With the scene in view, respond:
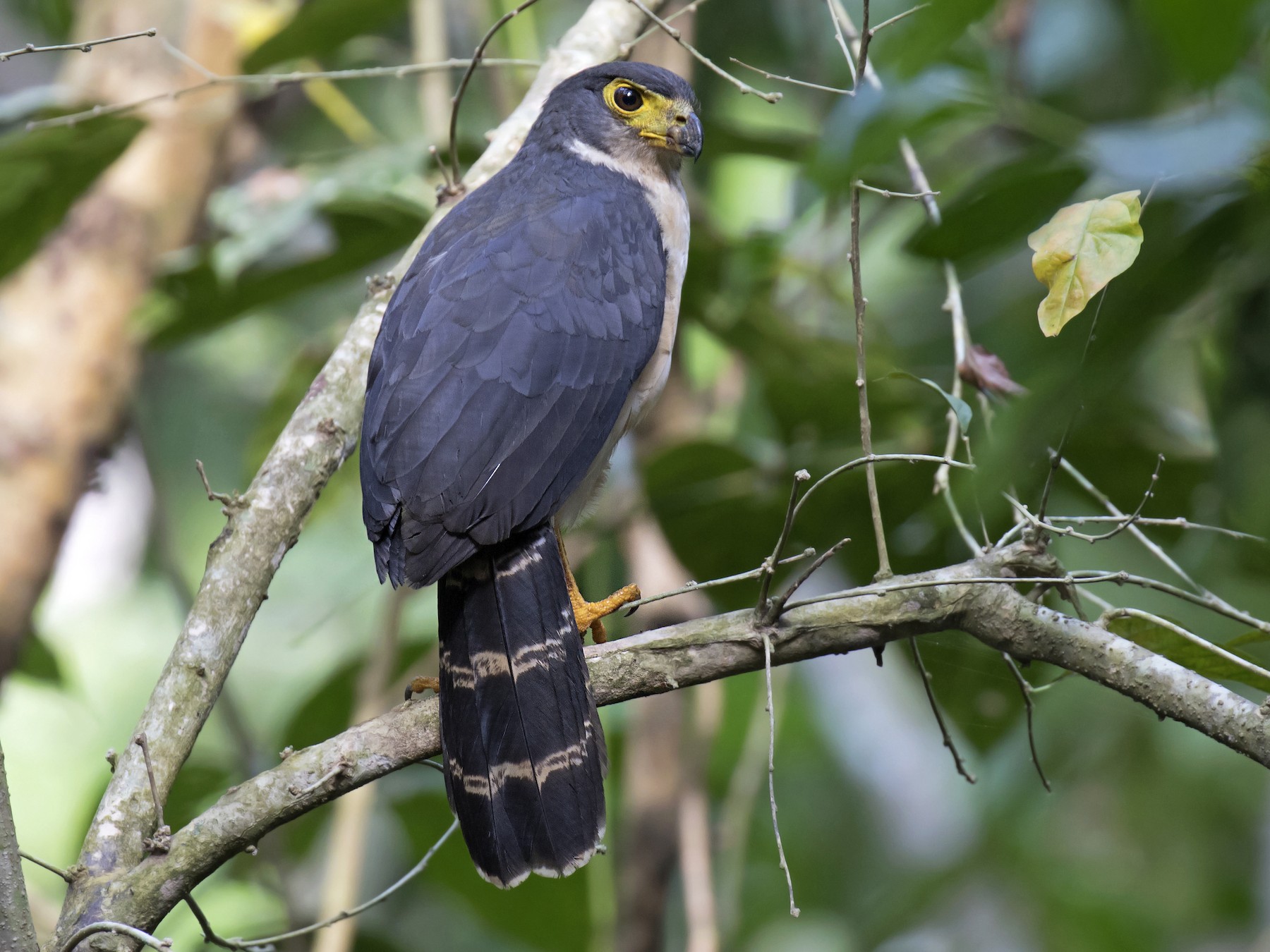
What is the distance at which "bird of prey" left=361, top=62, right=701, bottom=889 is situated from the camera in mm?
2258

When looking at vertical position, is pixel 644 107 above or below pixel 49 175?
below

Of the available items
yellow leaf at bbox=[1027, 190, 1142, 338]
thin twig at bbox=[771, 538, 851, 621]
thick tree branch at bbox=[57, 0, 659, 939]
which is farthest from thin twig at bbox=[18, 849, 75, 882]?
yellow leaf at bbox=[1027, 190, 1142, 338]

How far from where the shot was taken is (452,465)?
7.82 ft

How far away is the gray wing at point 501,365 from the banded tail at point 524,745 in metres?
0.22

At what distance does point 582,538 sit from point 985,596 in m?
2.40

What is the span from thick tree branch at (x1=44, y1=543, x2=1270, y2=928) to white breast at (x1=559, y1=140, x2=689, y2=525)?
2.37 feet

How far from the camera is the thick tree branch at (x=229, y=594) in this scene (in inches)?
78.7

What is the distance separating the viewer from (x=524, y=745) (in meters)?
2.27

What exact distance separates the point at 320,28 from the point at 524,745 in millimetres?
2627

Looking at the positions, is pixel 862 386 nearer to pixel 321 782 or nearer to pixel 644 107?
pixel 321 782

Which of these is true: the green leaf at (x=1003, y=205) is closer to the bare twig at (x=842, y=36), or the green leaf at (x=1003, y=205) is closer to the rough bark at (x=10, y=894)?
the bare twig at (x=842, y=36)

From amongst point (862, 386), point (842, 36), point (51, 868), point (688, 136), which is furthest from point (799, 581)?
point (688, 136)

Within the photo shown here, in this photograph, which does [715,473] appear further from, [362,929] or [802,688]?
[802,688]

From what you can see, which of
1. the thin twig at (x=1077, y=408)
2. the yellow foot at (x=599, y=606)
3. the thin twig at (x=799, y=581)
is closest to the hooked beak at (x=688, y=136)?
the yellow foot at (x=599, y=606)
